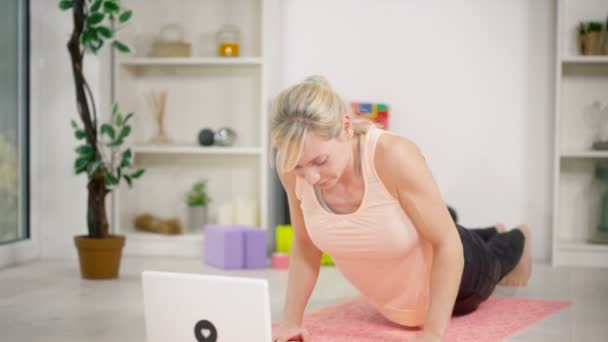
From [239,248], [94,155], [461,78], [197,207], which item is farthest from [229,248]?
[461,78]

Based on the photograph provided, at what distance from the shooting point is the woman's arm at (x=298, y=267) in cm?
202

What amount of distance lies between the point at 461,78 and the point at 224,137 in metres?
1.23

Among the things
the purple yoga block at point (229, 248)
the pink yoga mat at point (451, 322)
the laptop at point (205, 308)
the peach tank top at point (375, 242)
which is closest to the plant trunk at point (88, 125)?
the purple yoga block at point (229, 248)

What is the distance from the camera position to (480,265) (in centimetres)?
230

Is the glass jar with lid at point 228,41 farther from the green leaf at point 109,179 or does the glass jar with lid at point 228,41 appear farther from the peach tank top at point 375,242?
the peach tank top at point 375,242

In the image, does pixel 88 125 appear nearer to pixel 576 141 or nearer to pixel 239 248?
→ pixel 239 248

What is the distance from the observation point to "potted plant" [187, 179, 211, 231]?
3939mm

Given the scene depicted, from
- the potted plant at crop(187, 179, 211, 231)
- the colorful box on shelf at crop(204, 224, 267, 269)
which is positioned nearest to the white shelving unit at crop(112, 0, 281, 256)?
the potted plant at crop(187, 179, 211, 231)

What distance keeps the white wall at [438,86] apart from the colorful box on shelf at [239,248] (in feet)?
2.55

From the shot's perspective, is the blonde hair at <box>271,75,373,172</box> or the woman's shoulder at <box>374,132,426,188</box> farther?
the woman's shoulder at <box>374,132,426,188</box>

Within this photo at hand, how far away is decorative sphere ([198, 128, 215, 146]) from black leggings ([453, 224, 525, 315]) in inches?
65.0

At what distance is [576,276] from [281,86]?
173 centimetres

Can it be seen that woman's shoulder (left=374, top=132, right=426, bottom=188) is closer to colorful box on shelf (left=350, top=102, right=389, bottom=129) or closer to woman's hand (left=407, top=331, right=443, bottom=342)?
woman's hand (left=407, top=331, right=443, bottom=342)

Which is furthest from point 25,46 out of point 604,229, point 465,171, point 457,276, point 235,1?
point 604,229
